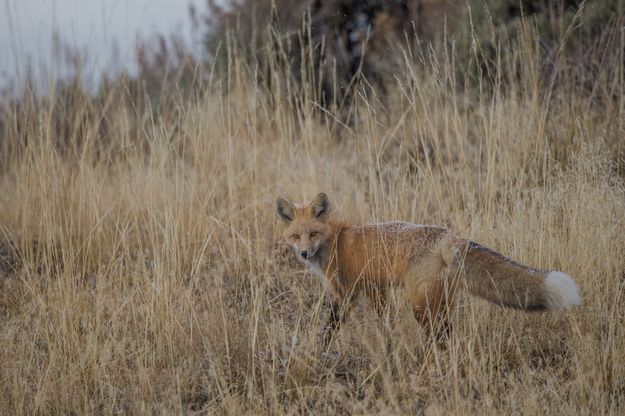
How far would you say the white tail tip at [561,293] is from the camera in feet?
9.12

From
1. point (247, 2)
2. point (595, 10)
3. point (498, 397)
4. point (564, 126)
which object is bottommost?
point (498, 397)

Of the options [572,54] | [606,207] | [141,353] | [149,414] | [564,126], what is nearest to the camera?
[149,414]

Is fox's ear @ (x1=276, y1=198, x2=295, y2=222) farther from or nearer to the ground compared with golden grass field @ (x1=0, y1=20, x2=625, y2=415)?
farther from the ground

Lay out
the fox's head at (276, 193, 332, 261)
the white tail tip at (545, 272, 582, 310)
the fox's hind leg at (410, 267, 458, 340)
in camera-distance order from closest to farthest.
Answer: the white tail tip at (545, 272, 582, 310), the fox's hind leg at (410, 267, 458, 340), the fox's head at (276, 193, 332, 261)

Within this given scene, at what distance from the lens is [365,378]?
3.08m

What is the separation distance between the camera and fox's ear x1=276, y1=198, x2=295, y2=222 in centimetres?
407

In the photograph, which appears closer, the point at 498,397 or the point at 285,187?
the point at 498,397

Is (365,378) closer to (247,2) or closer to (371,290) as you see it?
(371,290)

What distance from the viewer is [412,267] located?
333 cm

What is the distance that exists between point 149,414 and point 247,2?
742 centimetres

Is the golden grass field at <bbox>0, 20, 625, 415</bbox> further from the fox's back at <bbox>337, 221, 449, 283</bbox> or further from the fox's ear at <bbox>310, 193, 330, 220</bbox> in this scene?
the fox's ear at <bbox>310, 193, 330, 220</bbox>

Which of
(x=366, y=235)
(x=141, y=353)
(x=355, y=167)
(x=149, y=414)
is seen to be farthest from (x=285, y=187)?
(x=149, y=414)

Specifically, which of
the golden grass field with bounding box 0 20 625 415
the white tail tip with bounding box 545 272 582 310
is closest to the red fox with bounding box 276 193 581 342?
the white tail tip with bounding box 545 272 582 310

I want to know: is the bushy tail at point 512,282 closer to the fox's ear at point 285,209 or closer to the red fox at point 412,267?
the red fox at point 412,267
